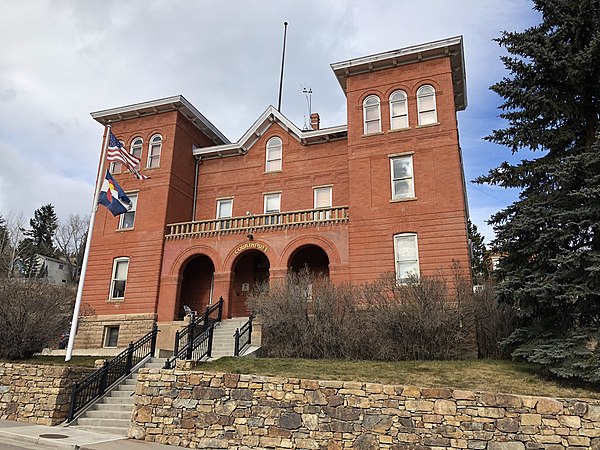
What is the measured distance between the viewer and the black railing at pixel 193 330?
14.1m

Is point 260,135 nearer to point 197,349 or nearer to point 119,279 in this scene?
point 119,279

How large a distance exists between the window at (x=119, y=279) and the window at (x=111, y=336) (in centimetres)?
153

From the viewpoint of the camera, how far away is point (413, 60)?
2212cm

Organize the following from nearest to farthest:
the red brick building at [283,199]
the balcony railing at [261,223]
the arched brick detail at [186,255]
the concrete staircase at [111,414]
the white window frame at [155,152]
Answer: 1. the concrete staircase at [111,414]
2. the red brick building at [283,199]
3. the balcony railing at [261,223]
4. the arched brick detail at [186,255]
5. the white window frame at [155,152]

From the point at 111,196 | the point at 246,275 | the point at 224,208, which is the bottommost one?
the point at 246,275

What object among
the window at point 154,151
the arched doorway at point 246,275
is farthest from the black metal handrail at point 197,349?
the window at point 154,151

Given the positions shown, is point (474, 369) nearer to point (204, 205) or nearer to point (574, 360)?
point (574, 360)

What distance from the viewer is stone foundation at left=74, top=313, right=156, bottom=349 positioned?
22781 millimetres

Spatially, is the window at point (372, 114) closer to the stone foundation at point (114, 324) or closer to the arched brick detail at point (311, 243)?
the arched brick detail at point (311, 243)

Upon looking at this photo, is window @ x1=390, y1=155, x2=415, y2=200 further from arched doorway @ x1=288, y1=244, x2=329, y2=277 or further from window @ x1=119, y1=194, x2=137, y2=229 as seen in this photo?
window @ x1=119, y1=194, x2=137, y2=229

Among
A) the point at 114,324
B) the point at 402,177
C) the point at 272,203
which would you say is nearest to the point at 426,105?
the point at 402,177

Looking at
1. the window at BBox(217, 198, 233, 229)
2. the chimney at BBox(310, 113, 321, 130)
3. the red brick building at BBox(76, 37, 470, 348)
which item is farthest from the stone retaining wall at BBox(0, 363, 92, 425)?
the chimney at BBox(310, 113, 321, 130)

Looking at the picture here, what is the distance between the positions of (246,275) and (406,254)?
8.64 m

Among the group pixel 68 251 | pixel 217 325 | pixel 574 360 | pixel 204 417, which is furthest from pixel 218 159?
pixel 68 251
